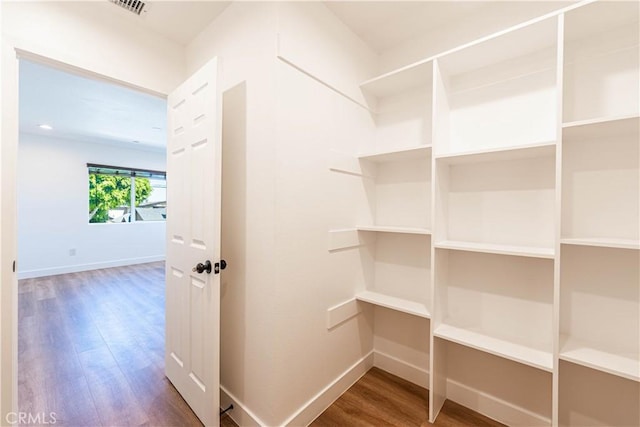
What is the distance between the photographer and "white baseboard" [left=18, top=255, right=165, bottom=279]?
4664 millimetres

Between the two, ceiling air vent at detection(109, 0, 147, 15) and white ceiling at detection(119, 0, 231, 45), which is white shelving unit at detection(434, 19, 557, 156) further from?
ceiling air vent at detection(109, 0, 147, 15)

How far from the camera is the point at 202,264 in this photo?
4.88 feet

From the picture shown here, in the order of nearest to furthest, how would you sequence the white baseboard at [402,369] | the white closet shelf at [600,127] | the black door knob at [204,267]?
the white closet shelf at [600,127]
the black door knob at [204,267]
the white baseboard at [402,369]

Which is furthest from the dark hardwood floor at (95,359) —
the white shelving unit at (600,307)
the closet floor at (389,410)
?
the white shelving unit at (600,307)

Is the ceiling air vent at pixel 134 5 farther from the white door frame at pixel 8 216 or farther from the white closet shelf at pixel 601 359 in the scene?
the white closet shelf at pixel 601 359

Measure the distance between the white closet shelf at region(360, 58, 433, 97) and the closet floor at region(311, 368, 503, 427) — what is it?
219 centimetres

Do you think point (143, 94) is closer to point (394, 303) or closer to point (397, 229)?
point (397, 229)

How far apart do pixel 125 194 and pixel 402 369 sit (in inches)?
253

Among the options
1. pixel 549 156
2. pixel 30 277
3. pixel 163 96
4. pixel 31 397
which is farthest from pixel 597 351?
pixel 30 277

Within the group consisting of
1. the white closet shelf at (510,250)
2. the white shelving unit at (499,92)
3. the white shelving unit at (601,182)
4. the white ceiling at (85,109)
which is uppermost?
the white ceiling at (85,109)

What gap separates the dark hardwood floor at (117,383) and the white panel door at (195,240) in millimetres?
222

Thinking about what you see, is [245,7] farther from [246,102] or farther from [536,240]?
[536,240]

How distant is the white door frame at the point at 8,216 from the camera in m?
1.30

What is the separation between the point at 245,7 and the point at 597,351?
8.60 feet
